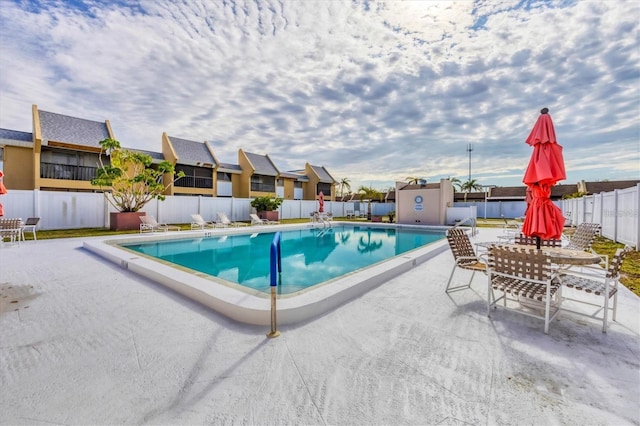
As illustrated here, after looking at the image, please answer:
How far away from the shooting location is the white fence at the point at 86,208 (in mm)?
14305

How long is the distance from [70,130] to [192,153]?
8865 millimetres

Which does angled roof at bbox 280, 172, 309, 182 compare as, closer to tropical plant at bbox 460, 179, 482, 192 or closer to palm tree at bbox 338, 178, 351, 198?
palm tree at bbox 338, 178, 351, 198

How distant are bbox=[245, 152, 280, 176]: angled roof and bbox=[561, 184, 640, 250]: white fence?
26.8 m

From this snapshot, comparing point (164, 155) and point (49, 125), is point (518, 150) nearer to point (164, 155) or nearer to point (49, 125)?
point (164, 155)

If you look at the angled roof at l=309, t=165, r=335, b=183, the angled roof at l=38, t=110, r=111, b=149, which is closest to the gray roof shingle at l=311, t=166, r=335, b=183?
the angled roof at l=309, t=165, r=335, b=183


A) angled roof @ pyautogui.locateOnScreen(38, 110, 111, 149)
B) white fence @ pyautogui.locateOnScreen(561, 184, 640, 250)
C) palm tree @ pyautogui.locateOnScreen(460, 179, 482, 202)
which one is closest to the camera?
white fence @ pyautogui.locateOnScreen(561, 184, 640, 250)

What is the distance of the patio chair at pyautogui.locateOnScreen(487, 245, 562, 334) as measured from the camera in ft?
11.7

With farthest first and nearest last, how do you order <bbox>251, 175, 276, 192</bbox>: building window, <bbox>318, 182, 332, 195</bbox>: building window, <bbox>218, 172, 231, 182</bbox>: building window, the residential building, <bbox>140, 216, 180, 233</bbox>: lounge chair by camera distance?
<bbox>318, 182, 332, 195</bbox>: building window, <bbox>251, 175, 276, 192</bbox>: building window, <bbox>218, 172, 231, 182</bbox>: building window, the residential building, <bbox>140, 216, 180, 233</bbox>: lounge chair

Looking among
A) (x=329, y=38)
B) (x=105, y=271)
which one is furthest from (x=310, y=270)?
(x=329, y=38)

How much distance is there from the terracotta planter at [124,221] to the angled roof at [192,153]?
10536mm

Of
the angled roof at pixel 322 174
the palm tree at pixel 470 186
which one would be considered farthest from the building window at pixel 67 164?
the palm tree at pixel 470 186

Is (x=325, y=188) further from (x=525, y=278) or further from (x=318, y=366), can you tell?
(x=318, y=366)

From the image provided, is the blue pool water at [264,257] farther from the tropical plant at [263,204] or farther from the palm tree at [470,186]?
the palm tree at [470,186]

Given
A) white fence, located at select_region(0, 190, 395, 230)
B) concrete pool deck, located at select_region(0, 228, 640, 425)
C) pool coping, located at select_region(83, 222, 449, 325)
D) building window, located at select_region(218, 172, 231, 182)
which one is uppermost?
building window, located at select_region(218, 172, 231, 182)
